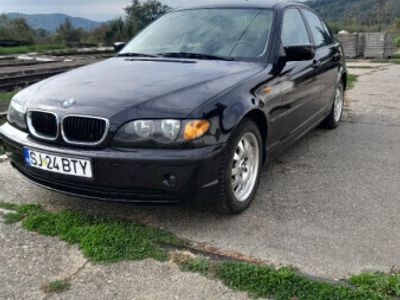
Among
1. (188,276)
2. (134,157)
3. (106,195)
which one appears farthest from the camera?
(106,195)

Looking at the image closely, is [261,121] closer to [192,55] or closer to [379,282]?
[192,55]

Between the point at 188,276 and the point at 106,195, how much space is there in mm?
772

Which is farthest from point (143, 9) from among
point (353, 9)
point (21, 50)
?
point (353, 9)

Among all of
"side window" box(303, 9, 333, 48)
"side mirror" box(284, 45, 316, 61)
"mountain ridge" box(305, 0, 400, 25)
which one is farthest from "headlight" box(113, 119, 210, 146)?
"mountain ridge" box(305, 0, 400, 25)

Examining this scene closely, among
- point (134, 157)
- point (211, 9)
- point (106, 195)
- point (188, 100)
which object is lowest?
point (106, 195)

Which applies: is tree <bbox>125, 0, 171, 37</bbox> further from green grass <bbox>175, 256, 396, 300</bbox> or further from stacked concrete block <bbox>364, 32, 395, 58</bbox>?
green grass <bbox>175, 256, 396, 300</bbox>

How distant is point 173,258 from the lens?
277cm

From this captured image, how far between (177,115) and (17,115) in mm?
1325

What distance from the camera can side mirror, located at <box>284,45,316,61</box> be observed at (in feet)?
12.4

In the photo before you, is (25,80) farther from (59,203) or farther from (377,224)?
(377,224)

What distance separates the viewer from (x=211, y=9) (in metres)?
4.38

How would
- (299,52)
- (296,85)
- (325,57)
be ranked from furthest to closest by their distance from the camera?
(325,57)
(296,85)
(299,52)

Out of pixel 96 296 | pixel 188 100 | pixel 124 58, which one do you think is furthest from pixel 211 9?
pixel 96 296

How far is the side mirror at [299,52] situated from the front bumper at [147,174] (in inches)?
53.9
